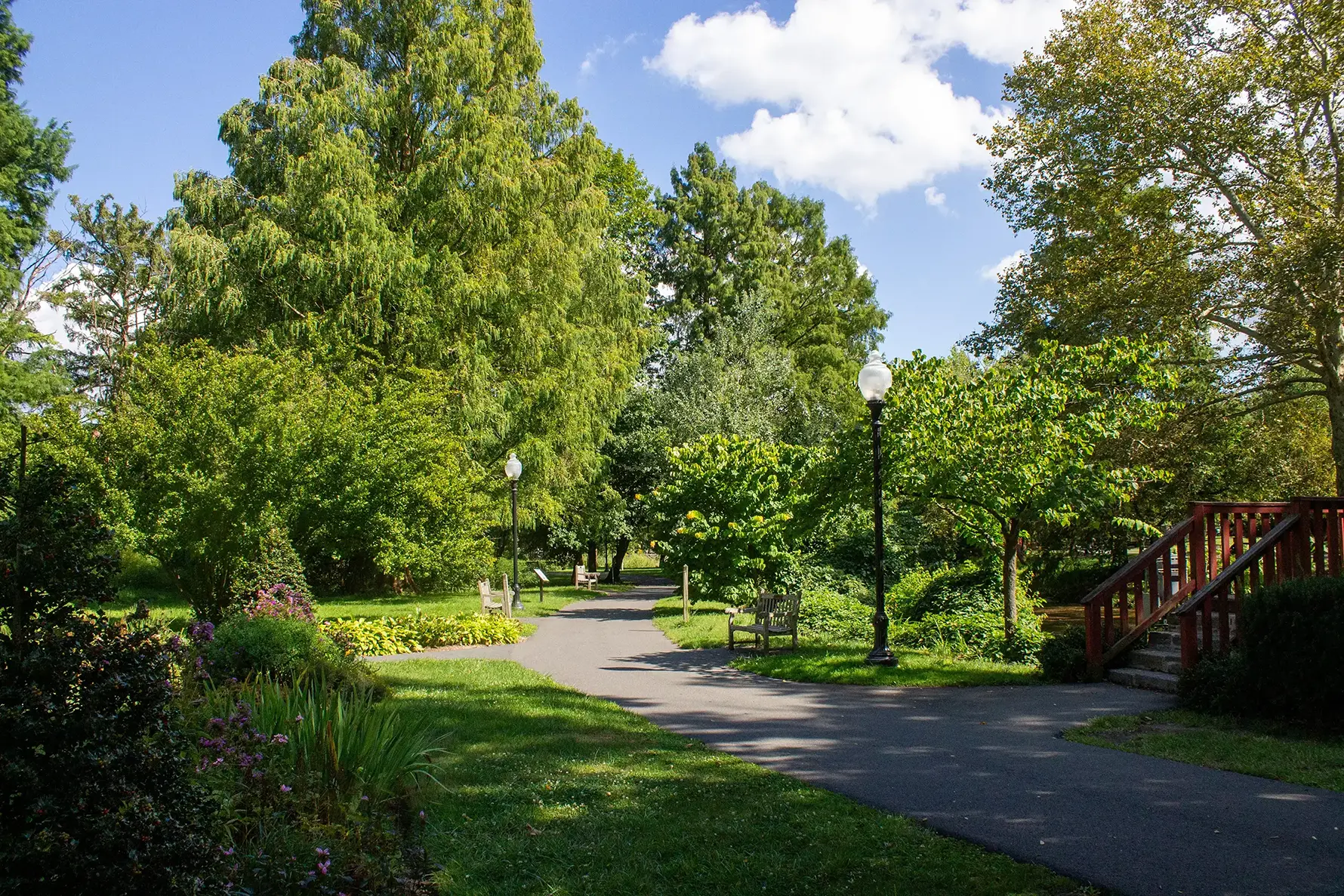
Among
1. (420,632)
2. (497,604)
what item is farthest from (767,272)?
(420,632)

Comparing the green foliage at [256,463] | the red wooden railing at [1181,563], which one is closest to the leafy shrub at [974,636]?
the red wooden railing at [1181,563]

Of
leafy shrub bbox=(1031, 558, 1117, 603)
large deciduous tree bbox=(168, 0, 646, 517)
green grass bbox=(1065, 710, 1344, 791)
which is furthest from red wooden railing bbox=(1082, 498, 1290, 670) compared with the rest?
large deciduous tree bbox=(168, 0, 646, 517)

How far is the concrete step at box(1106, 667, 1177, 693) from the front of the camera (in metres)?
9.78

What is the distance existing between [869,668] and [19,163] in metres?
32.0

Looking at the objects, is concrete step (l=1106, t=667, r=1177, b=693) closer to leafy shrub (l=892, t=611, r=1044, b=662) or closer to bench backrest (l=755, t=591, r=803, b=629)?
leafy shrub (l=892, t=611, r=1044, b=662)

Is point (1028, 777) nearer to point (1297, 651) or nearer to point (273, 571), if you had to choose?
point (1297, 651)

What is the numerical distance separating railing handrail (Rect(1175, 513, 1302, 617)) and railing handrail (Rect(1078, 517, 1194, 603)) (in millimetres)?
606

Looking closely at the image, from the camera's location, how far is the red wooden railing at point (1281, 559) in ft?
31.6

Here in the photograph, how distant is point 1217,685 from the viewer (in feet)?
28.7

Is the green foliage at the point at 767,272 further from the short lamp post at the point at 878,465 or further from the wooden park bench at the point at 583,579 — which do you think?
the short lamp post at the point at 878,465

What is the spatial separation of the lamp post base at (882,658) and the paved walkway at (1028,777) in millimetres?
545

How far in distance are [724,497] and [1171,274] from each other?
31.9ft

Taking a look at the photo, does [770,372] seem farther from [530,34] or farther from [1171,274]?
[1171,274]

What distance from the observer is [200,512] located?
1507 centimetres
